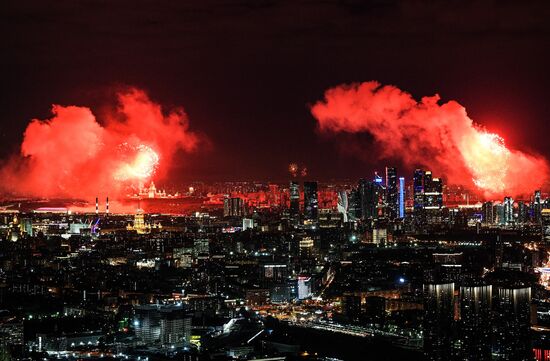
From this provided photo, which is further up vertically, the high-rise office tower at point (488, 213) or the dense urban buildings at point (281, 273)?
the high-rise office tower at point (488, 213)

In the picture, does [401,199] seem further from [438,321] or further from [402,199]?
[438,321]

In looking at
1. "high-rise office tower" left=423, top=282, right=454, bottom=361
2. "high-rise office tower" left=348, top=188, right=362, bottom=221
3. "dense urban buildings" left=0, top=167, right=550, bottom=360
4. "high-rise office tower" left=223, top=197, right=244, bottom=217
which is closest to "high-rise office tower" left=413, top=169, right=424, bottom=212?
"dense urban buildings" left=0, top=167, right=550, bottom=360

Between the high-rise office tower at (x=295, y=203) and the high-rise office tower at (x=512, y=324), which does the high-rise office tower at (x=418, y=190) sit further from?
the high-rise office tower at (x=512, y=324)

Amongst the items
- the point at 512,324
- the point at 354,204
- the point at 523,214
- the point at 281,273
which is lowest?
the point at 512,324

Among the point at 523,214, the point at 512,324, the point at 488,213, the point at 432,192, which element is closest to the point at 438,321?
the point at 512,324

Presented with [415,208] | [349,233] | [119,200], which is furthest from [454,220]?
[119,200]

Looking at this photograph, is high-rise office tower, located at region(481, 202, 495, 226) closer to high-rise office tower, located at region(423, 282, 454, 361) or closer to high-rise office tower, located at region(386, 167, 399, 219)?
high-rise office tower, located at region(386, 167, 399, 219)

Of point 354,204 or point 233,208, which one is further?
point 233,208

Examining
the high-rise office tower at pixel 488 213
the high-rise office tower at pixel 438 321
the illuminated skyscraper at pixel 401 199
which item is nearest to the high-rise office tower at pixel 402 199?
the illuminated skyscraper at pixel 401 199
